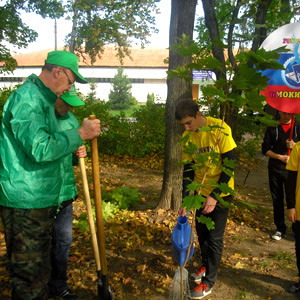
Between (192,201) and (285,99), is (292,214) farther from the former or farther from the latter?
(285,99)

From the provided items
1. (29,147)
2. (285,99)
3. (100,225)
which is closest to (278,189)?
(285,99)

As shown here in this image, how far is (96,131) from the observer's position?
221cm

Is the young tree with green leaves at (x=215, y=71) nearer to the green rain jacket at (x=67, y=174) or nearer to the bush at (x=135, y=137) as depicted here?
the green rain jacket at (x=67, y=174)

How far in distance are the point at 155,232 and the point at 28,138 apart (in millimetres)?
2742

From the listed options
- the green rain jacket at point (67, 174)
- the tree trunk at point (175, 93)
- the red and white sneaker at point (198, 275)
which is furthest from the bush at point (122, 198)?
the green rain jacket at point (67, 174)

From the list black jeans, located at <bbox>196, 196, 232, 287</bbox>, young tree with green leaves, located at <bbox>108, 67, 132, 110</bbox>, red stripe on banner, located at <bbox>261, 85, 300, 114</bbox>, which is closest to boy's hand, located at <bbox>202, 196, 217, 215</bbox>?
black jeans, located at <bbox>196, 196, 232, 287</bbox>

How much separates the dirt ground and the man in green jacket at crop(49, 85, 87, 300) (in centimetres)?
33

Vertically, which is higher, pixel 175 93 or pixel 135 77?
pixel 135 77

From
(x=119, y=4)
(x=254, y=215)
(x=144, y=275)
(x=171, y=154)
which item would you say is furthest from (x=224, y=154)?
(x=119, y=4)

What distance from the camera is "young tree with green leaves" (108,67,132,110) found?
35.5 metres

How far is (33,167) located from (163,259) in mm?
2208

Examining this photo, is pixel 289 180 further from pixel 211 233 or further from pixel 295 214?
pixel 211 233

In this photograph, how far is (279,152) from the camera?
13.3 feet

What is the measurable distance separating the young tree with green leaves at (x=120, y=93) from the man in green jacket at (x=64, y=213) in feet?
108
